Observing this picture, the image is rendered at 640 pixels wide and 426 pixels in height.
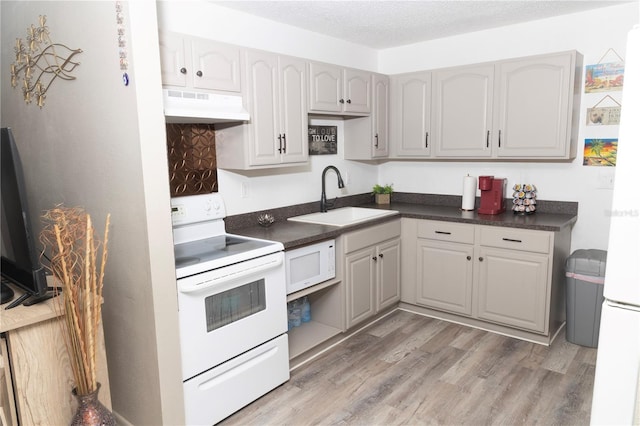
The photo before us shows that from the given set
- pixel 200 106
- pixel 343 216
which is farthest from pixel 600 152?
pixel 200 106

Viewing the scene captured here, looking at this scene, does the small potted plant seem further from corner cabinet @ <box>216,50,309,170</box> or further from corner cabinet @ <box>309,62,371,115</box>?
→ corner cabinet @ <box>216,50,309,170</box>

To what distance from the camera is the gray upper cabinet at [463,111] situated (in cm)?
349

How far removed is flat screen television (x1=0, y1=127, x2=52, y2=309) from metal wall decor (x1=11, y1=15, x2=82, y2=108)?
0.55 m

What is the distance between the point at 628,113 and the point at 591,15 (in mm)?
2888

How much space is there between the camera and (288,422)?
238 centimetres

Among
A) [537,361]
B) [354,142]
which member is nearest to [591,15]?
[354,142]

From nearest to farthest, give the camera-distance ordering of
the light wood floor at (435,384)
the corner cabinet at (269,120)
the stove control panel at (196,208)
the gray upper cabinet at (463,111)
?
1. the light wood floor at (435,384)
2. the stove control panel at (196,208)
3. the corner cabinet at (269,120)
4. the gray upper cabinet at (463,111)

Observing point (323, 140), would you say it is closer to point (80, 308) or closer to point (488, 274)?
point (488, 274)

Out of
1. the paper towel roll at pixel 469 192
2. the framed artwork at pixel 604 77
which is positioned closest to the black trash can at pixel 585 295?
the paper towel roll at pixel 469 192

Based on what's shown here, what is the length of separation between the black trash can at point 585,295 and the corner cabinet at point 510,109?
0.76 metres

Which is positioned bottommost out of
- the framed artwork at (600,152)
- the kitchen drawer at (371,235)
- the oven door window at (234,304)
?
the oven door window at (234,304)

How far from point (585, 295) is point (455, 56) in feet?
7.22

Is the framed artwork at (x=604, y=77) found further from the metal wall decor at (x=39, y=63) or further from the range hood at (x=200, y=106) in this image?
the metal wall decor at (x=39, y=63)

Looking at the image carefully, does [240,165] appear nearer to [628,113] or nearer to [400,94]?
[400,94]
